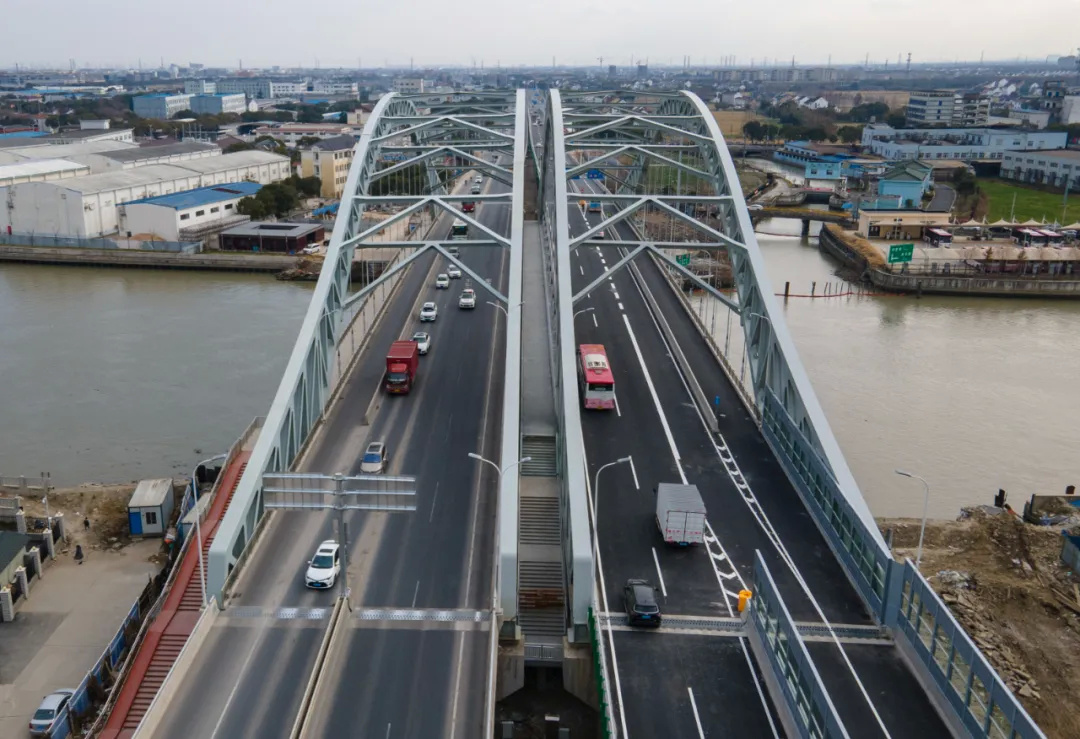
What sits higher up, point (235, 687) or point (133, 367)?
point (235, 687)

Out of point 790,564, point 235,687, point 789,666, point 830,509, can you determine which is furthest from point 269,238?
point 789,666

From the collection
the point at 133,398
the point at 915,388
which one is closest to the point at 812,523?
the point at 915,388

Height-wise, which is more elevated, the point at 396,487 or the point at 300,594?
the point at 396,487

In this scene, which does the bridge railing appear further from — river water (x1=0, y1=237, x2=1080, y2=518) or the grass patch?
the grass patch

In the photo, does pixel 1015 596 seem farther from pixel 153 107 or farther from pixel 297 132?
pixel 153 107

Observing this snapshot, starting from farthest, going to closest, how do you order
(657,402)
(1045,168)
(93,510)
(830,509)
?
(1045,168)
(657,402)
(93,510)
(830,509)

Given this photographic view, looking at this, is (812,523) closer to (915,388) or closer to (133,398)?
(915,388)

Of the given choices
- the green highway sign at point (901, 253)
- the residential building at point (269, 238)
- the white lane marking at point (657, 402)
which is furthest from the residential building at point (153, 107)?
the white lane marking at point (657, 402)
